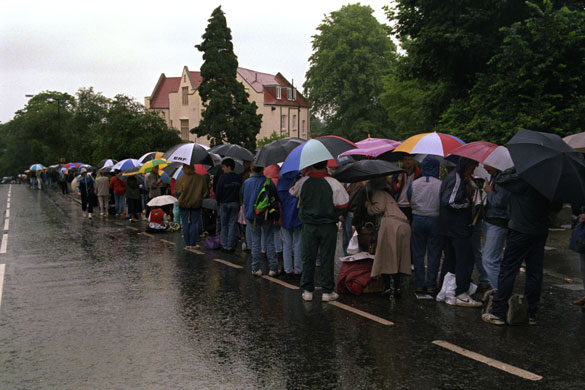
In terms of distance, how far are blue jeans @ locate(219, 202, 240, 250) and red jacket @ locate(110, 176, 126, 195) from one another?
9832mm

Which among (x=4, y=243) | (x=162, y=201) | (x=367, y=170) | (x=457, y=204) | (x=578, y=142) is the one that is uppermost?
(x=578, y=142)

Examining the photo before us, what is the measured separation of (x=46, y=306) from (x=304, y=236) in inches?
144

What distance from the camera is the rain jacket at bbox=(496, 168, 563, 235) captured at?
657cm

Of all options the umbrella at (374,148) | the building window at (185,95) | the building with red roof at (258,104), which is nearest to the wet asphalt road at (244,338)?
the umbrella at (374,148)

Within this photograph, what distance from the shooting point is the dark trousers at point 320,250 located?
8.00 metres

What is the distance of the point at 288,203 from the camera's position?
9.83 m

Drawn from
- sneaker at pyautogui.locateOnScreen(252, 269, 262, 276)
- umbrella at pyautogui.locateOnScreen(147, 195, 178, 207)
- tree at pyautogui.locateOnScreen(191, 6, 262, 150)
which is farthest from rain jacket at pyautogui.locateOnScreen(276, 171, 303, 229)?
tree at pyautogui.locateOnScreen(191, 6, 262, 150)

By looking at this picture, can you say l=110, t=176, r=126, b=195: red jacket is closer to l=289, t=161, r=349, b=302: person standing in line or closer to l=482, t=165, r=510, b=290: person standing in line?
l=289, t=161, r=349, b=302: person standing in line

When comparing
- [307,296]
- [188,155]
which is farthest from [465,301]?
[188,155]

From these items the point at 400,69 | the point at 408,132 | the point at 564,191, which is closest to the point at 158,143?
the point at 408,132

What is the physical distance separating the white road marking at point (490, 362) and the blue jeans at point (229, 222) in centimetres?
655

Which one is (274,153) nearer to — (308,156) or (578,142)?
(308,156)

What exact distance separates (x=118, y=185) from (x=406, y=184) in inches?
562

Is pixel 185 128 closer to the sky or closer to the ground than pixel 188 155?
closer to the sky
